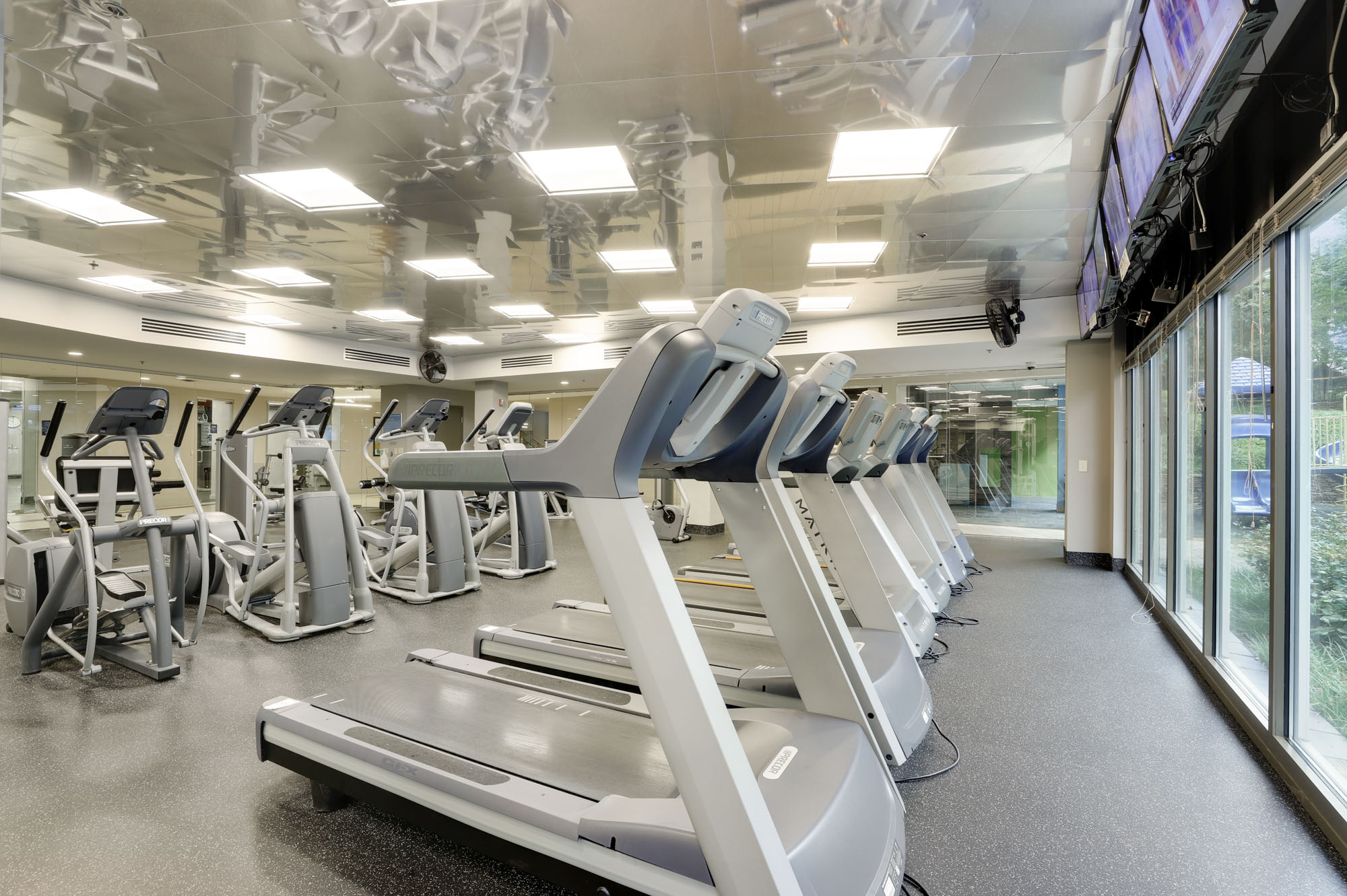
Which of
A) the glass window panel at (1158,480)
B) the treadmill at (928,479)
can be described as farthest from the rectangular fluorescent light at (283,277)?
the glass window panel at (1158,480)

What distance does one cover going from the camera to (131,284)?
6723 millimetres

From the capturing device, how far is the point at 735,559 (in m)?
5.66

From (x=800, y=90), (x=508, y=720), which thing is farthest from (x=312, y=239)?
(x=508, y=720)

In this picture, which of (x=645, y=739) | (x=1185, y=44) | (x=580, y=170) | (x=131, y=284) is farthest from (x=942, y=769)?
(x=131, y=284)

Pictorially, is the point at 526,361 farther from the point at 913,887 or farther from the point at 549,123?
the point at 913,887

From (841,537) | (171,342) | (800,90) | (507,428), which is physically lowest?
(841,537)

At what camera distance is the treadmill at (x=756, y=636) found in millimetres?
2016

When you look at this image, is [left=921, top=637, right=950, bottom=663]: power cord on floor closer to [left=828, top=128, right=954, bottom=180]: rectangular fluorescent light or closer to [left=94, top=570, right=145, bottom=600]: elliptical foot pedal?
[left=828, top=128, right=954, bottom=180]: rectangular fluorescent light

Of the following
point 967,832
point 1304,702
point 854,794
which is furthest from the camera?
point 1304,702

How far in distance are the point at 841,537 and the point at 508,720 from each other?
167 centimetres

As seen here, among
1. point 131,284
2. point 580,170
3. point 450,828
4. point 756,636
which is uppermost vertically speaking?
point 580,170

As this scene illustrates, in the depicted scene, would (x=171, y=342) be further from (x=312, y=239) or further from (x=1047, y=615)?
(x=1047, y=615)

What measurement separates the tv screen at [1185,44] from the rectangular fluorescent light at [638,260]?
3460 mm

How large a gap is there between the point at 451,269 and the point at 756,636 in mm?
4584
